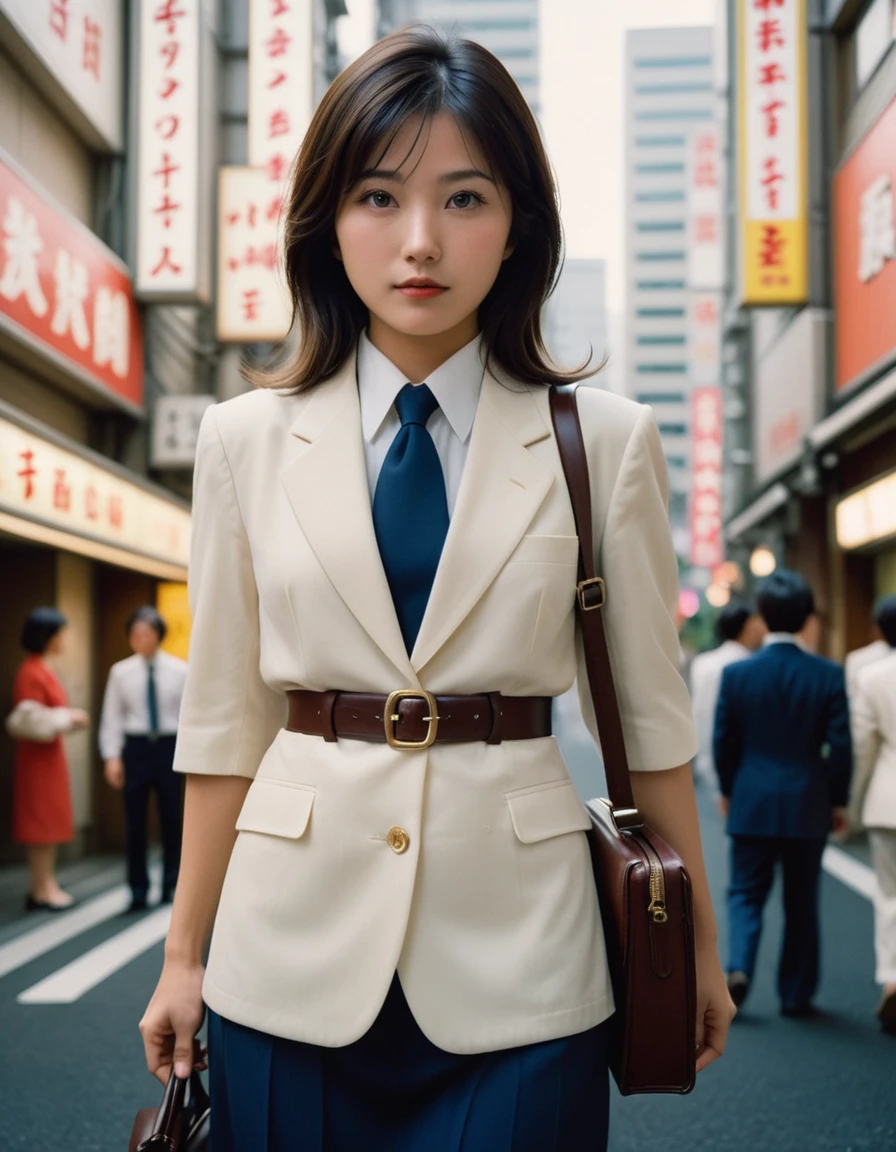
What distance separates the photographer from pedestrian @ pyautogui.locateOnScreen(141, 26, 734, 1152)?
1.49 meters

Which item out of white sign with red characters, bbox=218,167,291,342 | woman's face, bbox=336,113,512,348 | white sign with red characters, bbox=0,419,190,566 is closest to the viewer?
woman's face, bbox=336,113,512,348

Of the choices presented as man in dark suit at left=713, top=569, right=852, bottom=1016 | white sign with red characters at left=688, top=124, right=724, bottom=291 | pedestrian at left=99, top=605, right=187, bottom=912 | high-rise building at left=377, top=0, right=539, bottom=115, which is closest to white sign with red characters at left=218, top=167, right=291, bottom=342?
pedestrian at left=99, top=605, right=187, bottom=912

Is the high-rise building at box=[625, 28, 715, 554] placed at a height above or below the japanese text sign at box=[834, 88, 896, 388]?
above

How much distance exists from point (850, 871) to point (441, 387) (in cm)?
835

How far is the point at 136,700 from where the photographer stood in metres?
8.09

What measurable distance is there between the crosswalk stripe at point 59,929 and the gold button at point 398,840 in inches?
215

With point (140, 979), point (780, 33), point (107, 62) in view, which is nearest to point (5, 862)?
point (140, 979)

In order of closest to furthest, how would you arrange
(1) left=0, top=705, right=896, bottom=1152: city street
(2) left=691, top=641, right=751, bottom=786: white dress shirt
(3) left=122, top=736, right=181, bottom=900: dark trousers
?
(1) left=0, top=705, right=896, bottom=1152: city street → (3) left=122, top=736, right=181, bottom=900: dark trousers → (2) left=691, top=641, right=751, bottom=786: white dress shirt

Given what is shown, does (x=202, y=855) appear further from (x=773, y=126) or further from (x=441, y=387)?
(x=773, y=126)

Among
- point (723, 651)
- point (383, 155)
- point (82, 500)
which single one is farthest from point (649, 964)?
point (723, 651)

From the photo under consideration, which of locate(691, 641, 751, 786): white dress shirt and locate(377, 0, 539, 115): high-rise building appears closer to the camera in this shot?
locate(691, 641, 751, 786): white dress shirt

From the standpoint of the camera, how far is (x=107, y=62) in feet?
33.3

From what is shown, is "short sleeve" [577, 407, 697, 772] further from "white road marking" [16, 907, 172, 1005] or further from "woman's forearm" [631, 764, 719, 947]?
"white road marking" [16, 907, 172, 1005]

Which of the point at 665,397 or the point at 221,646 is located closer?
the point at 221,646
